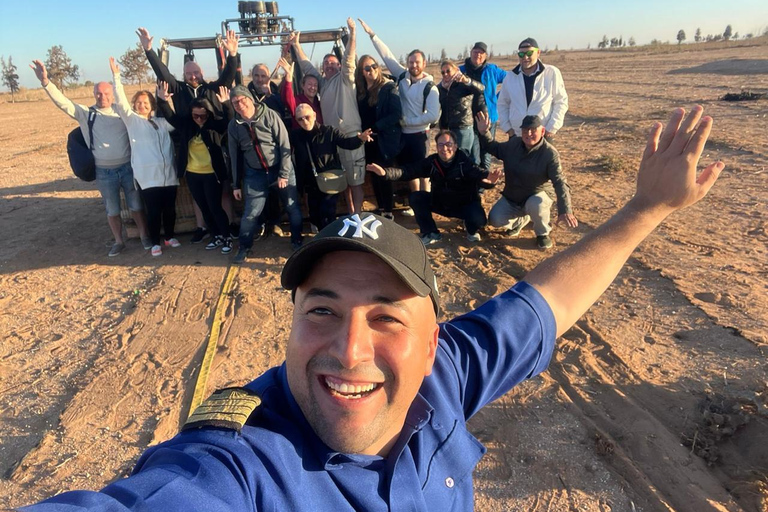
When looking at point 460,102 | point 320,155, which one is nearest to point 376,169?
point 320,155

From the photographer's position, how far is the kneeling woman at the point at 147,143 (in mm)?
5598

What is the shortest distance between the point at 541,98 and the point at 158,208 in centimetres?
491

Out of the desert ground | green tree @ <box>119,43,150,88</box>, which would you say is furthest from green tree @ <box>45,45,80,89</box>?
the desert ground

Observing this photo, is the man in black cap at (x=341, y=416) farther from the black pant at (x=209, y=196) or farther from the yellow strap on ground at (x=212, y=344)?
the black pant at (x=209, y=196)

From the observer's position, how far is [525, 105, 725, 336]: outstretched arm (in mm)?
1612

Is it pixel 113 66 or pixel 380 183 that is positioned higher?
pixel 113 66

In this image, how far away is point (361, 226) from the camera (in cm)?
127

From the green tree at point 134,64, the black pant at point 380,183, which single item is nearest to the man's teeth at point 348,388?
the black pant at point 380,183

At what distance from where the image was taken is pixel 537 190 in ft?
18.5

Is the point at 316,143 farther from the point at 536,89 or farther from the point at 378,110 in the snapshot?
the point at 536,89

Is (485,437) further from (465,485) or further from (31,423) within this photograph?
(31,423)

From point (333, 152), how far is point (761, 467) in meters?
4.84

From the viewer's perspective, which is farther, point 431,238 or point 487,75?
point 487,75

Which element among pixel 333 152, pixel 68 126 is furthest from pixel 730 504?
pixel 68 126
